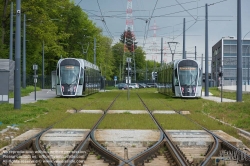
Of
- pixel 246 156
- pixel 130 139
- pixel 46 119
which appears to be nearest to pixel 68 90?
pixel 46 119

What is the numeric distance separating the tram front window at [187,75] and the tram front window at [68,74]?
804 centimetres

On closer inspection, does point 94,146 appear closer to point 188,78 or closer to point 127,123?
point 127,123

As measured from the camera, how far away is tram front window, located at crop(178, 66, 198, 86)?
3534 centimetres

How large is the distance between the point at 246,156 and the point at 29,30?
41606mm

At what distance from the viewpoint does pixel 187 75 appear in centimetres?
3538

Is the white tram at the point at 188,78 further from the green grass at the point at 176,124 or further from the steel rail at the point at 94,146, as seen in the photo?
the steel rail at the point at 94,146

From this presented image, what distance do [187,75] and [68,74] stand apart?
357 inches

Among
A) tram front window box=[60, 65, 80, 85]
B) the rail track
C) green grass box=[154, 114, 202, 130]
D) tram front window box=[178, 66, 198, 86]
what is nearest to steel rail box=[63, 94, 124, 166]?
the rail track

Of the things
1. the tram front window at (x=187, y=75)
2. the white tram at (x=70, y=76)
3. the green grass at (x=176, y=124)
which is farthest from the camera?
the white tram at (x=70, y=76)

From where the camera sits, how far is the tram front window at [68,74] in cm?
3600

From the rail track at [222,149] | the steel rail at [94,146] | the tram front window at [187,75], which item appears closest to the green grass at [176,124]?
the rail track at [222,149]

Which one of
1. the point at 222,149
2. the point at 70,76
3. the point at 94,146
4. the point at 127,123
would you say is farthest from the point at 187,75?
the point at 94,146

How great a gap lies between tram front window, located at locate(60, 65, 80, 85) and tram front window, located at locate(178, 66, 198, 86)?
26.4ft

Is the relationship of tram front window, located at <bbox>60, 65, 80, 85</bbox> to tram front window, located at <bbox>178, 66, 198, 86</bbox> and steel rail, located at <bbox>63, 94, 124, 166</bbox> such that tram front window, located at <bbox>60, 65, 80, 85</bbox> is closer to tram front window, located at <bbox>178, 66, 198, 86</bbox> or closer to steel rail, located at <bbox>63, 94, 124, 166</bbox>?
tram front window, located at <bbox>178, 66, 198, 86</bbox>
